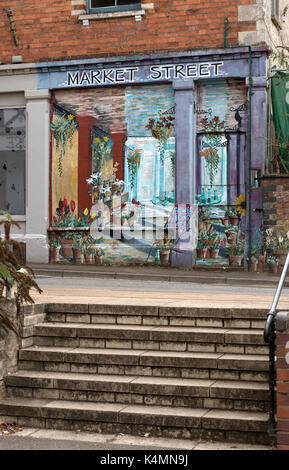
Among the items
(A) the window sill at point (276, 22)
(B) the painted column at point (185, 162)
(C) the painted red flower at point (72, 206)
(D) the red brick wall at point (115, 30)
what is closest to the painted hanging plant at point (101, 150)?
(C) the painted red flower at point (72, 206)

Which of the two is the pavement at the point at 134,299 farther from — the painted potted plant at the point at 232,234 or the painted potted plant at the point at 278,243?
the painted potted plant at the point at 232,234

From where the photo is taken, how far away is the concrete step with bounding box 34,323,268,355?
7.39m

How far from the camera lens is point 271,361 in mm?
6473

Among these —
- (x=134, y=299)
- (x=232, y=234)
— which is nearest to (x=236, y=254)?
(x=232, y=234)

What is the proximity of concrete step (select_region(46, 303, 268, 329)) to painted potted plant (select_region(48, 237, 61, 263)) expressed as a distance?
1124cm

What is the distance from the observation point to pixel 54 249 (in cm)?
1950

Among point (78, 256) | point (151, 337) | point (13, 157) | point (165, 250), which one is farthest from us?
point (13, 157)

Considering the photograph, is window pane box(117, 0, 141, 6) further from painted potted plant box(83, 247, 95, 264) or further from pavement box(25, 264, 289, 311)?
pavement box(25, 264, 289, 311)

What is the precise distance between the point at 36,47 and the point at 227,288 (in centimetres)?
880

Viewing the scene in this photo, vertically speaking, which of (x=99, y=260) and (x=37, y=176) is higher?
(x=37, y=176)

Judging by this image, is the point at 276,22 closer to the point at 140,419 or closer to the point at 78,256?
the point at 78,256

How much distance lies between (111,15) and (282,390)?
14385 mm

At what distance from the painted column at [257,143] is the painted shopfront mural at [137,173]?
16 cm

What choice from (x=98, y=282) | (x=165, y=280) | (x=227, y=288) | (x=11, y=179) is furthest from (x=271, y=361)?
(x=11, y=179)
